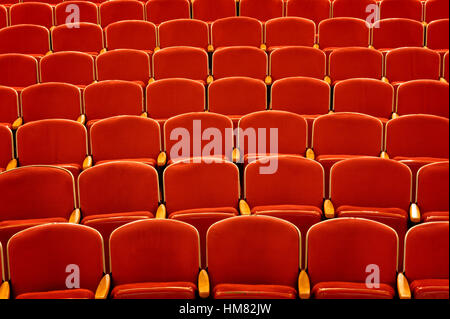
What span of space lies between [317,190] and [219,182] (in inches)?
9.0

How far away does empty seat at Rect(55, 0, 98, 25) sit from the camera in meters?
2.23

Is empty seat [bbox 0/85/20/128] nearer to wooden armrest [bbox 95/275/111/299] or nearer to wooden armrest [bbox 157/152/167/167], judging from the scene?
wooden armrest [bbox 157/152/167/167]

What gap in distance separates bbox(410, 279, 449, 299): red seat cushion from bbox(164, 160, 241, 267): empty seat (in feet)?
1.45

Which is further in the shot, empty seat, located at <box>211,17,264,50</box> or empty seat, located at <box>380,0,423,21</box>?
empty seat, located at <box>380,0,423,21</box>

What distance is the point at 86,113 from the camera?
5.55 feet

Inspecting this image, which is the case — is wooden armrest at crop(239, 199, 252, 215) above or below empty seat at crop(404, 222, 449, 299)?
above

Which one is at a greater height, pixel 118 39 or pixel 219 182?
pixel 118 39

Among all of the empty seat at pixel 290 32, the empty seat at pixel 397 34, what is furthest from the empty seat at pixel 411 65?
the empty seat at pixel 290 32

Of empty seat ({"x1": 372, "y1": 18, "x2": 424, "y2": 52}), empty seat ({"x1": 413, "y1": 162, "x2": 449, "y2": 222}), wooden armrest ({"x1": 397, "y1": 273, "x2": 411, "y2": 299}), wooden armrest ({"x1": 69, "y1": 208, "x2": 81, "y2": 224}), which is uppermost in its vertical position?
empty seat ({"x1": 372, "y1": 18, "x2": 424, "y2": 52})

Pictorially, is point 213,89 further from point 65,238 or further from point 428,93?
point 65,238

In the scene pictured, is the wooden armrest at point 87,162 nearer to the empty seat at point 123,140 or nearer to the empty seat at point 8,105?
the empty seat at point 123,140

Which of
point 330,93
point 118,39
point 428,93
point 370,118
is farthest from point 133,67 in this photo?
point 428,93

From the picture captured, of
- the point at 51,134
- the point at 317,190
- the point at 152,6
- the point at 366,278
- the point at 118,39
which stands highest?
the point at 152,6

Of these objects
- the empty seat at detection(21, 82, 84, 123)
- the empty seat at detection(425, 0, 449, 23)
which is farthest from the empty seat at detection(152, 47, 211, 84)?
the empty seat at detection(425, 0, 449, 23)
